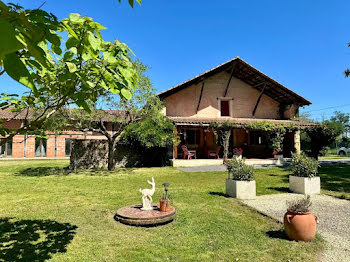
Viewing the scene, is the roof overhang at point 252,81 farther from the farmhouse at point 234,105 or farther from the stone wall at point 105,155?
the stone wall at point 105,155

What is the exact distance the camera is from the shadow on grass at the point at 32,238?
3.79 metres

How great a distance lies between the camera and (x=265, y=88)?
2172 centimetres

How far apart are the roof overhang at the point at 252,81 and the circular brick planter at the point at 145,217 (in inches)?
547

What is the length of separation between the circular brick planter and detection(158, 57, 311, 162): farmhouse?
1411cm

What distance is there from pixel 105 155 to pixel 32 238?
1235 cm

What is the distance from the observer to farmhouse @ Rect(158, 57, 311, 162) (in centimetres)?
1980

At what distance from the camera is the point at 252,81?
21.6 metres

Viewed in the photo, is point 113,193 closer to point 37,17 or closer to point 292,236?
point 292,236

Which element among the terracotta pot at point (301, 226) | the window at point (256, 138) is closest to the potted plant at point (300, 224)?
the terracotta pot at point (301, 226)

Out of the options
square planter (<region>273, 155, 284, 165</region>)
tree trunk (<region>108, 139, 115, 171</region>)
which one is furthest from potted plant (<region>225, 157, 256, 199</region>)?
square planter (<region>273, 155, 284, 165</region>)

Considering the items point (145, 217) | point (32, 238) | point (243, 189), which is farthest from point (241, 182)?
point (32, 238)

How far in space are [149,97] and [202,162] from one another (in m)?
6.40

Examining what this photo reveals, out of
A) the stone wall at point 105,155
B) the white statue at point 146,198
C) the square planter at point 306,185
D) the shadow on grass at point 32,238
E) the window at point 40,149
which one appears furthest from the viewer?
the window at point 40,149

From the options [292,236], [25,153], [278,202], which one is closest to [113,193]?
[278,202]
